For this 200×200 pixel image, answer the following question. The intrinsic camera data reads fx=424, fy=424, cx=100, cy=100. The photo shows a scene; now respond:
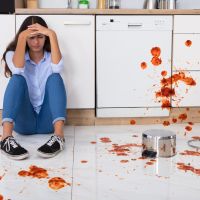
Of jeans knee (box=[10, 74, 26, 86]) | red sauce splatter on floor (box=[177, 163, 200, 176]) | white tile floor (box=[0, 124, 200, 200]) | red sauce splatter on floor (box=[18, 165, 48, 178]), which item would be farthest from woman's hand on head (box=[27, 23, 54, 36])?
red sauce splatter on floor (box=[177, 163, 200, 176])

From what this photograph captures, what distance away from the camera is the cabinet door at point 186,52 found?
3.00m

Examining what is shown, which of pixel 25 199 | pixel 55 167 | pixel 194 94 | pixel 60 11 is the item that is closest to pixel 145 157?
pixel 55 167

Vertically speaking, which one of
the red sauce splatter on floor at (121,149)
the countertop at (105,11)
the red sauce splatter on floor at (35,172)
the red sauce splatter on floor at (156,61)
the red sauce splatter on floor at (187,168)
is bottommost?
the red sauce splatter on floor at (121,149)

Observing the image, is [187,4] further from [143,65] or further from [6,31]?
[6,31]

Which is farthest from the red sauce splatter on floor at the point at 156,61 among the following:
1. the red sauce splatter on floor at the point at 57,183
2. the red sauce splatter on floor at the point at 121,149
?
the red sauce splatter on floor at the point at 57,183

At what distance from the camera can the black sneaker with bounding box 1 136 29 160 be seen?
7.13 feet

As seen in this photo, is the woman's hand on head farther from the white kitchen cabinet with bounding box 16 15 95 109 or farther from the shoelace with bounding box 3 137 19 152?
the shoelace with bounding box 3 137 19 152

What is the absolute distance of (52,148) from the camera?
2232 mm

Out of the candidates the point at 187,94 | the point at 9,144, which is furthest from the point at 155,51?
the point at 9,144

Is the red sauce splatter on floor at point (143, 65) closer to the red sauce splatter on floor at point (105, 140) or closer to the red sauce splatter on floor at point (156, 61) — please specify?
the red sauce splatter on floor at point (156, 61)

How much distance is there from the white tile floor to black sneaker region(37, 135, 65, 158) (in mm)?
32

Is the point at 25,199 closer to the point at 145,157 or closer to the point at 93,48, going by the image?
the point at 145,157

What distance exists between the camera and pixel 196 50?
3.02 m

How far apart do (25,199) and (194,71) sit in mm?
1775
